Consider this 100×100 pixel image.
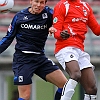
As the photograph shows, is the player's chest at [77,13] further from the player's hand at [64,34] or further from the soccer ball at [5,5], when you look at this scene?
the soccer ball at [5,5]

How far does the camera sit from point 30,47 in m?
8.08

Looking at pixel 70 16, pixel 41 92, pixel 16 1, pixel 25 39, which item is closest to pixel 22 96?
pixel 25 39

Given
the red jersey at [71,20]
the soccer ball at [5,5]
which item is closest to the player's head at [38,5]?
the red jersey at [71,20]

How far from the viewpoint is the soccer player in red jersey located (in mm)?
7539

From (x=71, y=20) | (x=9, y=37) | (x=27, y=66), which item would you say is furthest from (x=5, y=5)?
(x=71, y=20)

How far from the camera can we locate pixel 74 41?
25.3 feet

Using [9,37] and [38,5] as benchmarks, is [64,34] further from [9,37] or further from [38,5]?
[9,37]

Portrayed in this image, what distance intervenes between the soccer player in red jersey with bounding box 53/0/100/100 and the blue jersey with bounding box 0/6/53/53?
1.08 feet

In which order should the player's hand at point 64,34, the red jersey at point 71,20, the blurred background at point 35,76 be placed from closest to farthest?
the player's hand at point 64,34, the red jersey at point 71,20, the blurred background at point 35,76

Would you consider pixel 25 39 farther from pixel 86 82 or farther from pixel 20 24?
pixel 86 82

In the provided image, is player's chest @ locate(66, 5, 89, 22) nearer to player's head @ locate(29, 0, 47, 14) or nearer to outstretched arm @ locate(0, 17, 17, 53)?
player's head @ locate(29, 0, 47, 14)

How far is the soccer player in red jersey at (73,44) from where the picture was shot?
7539 millimetres

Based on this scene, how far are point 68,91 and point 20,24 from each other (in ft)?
3.83

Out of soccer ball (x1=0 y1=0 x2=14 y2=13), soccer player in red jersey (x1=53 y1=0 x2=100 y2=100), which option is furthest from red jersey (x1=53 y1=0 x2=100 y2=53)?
soccer ball (x1=0 y1=0 x2=14 y2=13)
